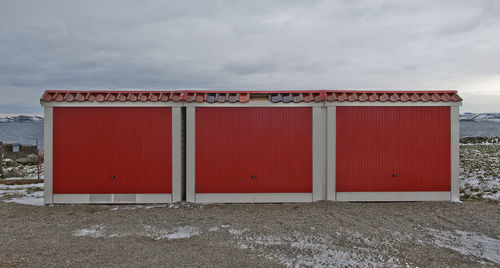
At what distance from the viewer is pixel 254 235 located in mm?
5723

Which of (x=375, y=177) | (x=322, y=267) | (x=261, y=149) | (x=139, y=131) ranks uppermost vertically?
(x=139, y=131)

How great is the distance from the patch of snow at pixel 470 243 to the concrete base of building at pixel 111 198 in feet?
20.7

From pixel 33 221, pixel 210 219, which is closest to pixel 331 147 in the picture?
pixel 210 219

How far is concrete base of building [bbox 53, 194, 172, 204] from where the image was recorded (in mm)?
7941

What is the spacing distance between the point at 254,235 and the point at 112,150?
4.66 meters

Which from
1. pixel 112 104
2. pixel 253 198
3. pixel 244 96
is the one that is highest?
pixel 244 96

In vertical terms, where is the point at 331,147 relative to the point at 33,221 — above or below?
above

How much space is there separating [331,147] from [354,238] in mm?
2927

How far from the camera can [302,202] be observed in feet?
26.3

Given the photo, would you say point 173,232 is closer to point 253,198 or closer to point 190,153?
point 190,153

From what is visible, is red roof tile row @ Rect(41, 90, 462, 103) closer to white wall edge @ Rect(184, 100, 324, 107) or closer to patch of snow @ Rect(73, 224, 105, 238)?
white wall edge @ Rect(184, 100, 324, 107)

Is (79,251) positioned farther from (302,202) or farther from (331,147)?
(331,147)

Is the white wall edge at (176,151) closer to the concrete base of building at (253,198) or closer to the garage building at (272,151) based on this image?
the garage building at (272,151)

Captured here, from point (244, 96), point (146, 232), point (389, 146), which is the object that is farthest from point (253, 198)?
point (389, 146)
